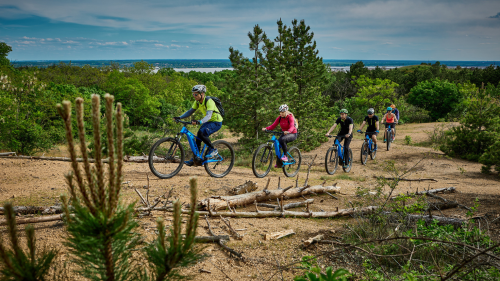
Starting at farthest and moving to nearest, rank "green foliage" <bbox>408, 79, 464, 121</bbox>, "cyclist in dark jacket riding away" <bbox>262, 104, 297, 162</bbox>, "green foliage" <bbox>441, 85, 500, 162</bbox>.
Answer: "green foliage" <bbox>408, 79, 464, 121</bbox>
"green foliage" <bbox>441, 85, 500, 162</bbox>
"cyclist in dark jacket riding away" <bbox>262, 104, 297, 162</bbox>

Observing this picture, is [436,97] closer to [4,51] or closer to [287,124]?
[287,124]

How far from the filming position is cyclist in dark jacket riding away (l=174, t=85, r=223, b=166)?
7.30 meters

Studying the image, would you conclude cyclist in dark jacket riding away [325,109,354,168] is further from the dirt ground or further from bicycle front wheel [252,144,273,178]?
bicycle front wheel [252,144,273,178]

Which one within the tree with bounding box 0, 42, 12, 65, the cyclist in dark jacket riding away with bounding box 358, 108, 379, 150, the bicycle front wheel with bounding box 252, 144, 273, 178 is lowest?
the bicycle front wheel with bounding box 252, 144, 273, 178

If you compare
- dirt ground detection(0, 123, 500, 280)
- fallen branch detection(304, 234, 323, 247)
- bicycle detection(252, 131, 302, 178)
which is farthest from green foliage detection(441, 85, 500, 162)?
fallen branch detection(304, 234, 323, 247)

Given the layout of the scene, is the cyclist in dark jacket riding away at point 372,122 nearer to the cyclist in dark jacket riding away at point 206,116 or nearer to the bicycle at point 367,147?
the bicycle at point 367,147

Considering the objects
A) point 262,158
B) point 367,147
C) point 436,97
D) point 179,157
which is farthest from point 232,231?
point 436,97

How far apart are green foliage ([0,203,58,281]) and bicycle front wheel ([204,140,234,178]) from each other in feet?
22.3

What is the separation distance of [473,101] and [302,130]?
8991mm

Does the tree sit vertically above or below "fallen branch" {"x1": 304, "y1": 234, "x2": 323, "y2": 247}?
above

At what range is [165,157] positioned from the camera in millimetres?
7621

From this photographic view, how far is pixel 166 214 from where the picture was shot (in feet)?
16.8

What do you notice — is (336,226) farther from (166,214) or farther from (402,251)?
(166,214)

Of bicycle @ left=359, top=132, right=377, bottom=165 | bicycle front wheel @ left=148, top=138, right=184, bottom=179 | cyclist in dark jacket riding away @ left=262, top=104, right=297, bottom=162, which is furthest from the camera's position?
bicycle @ left=359, top=132, right=377, bottom=165
